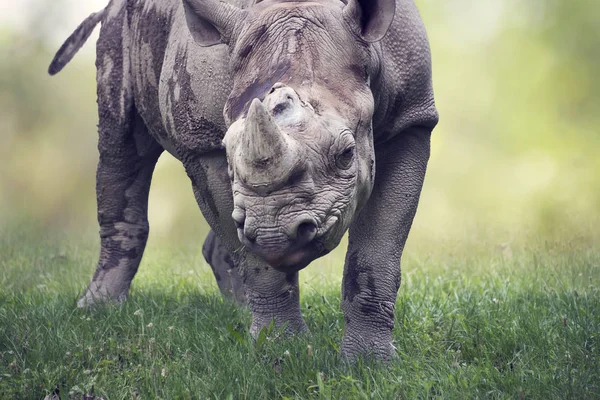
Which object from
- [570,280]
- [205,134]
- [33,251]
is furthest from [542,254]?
[33,251]

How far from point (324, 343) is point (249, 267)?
518 mm

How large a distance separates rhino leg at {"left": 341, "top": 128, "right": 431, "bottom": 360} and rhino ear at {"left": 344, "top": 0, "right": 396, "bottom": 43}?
783mm

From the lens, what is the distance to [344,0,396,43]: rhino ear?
332 cm

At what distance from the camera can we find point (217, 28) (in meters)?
3.53

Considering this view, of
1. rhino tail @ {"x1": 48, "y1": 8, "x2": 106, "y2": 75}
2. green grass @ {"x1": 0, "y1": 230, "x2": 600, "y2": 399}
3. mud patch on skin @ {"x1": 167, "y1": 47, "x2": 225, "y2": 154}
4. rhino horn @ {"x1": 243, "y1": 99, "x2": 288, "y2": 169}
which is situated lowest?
green grass @ {"x1": 0, "y1": 230, "x2": 600, "y2": 399}

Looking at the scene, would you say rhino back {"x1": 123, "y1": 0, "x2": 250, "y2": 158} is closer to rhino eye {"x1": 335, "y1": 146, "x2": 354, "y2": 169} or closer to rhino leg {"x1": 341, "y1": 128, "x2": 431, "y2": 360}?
rhino leg {"x1": 341, "y1": 128, "x2": 431, "y2": 360}

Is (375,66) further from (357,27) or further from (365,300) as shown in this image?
(365,300)

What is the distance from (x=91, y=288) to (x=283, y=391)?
100 inches

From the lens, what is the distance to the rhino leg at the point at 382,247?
154 inches

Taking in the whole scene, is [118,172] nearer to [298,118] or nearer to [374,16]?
[374,16]

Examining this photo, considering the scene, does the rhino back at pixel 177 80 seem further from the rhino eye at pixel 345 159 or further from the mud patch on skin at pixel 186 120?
the rhino eye at pixel 345 159

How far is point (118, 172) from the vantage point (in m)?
5.57

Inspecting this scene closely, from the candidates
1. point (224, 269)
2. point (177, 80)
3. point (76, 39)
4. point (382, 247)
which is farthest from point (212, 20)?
point (76, 39)

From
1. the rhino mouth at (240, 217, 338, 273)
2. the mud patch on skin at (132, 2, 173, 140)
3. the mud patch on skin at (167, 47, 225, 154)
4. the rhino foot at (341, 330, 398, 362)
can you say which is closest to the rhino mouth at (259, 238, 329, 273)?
the rhino mouth at (240, 217, 338, 273)
